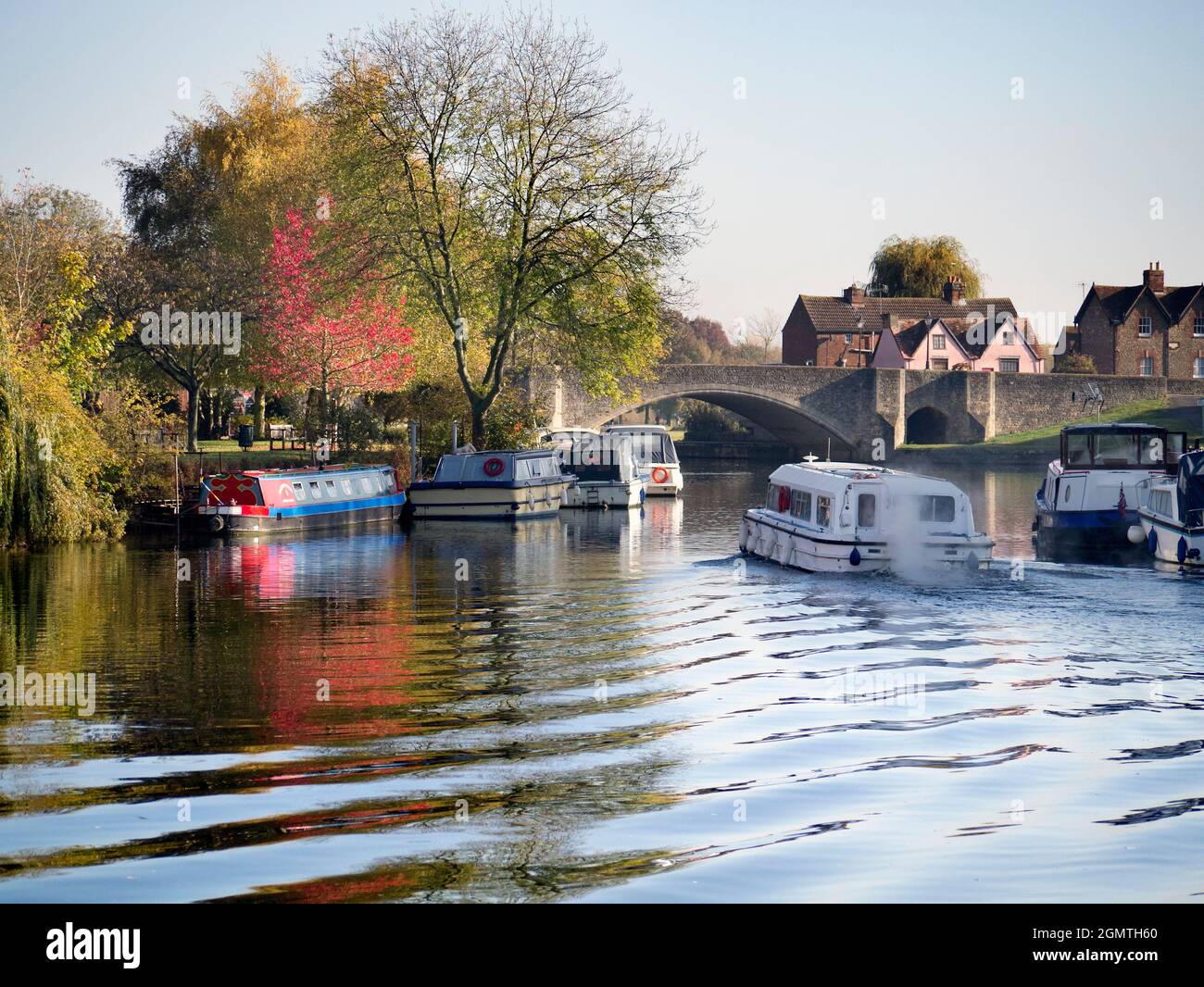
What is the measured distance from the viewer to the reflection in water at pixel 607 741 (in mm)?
9828

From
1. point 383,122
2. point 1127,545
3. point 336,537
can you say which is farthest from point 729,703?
point 383,122

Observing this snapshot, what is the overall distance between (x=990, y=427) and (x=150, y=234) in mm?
50728

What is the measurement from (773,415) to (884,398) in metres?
6.90

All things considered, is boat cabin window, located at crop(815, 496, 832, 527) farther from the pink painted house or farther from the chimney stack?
the chimney stack

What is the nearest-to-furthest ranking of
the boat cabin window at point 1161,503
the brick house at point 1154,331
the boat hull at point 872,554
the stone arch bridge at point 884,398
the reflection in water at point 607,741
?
1. the reflection in water at point 607,741
2. the boat hull at point 872,554
3. the boat cabin window at point 1161,503
4. the stone arch bridge at point 884,398
5. the brick house at point 1154,331

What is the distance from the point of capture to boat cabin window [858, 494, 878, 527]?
2728cm

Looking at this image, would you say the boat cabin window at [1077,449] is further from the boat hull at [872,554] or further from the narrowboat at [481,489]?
the narrowboat at [481,489]

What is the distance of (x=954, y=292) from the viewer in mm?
117812

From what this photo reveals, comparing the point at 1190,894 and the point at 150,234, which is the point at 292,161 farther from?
the point at 1190,894

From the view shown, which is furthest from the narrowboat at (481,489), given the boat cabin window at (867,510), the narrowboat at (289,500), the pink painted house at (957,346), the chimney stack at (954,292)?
the chimney stack at (954,292)

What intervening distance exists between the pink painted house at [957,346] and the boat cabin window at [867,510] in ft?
283

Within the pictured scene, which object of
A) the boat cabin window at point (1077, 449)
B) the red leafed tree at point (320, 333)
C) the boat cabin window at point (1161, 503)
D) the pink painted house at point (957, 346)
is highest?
the pink painted house at point (957, 346)

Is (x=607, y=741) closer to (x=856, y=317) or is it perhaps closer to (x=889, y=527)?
(x=889, y=527)

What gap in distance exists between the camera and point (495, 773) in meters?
12.4
